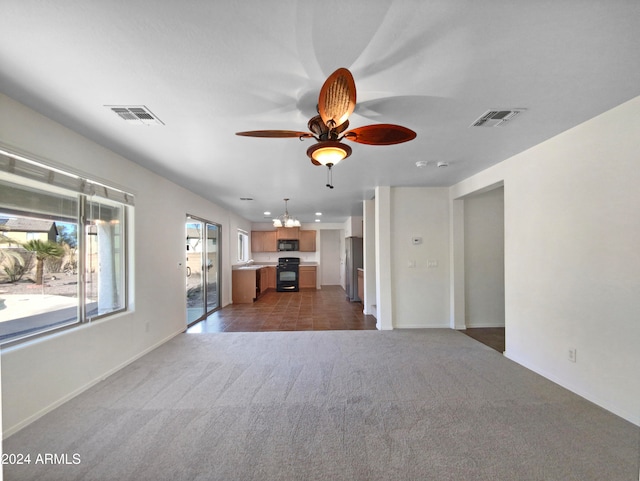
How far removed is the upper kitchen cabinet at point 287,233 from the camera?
31.1ft

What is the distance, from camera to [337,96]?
1463 mm

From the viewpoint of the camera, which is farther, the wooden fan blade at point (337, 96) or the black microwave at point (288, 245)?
the black microwave at point (288, 245)

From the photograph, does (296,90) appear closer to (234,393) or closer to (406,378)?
(234,393)

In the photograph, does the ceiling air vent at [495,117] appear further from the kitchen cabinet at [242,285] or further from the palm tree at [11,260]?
the kitchen cabinet at [242,285]

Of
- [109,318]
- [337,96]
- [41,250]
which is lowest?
[109,318]

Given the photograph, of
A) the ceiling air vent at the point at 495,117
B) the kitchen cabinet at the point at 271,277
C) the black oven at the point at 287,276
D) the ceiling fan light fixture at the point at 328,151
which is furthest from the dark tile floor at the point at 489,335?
the kitchen cabinet at the point at 271,277

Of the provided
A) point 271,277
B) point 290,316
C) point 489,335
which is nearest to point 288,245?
Answer: point 271,277

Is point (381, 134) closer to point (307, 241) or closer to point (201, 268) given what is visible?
point (201, 268)

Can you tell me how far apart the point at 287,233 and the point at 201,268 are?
4.30 meters

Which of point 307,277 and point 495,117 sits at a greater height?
point 495,117

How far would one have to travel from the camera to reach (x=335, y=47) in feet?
4.84

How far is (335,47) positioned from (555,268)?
282 cm

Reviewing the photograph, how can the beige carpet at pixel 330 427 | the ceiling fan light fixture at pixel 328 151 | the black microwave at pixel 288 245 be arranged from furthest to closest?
the black microwave at pixel 288 245
the ceiling fan light fixture at pixel 328 151
the beige carpet at pixel 330 427

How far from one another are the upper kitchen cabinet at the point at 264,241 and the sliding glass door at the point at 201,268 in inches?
127
